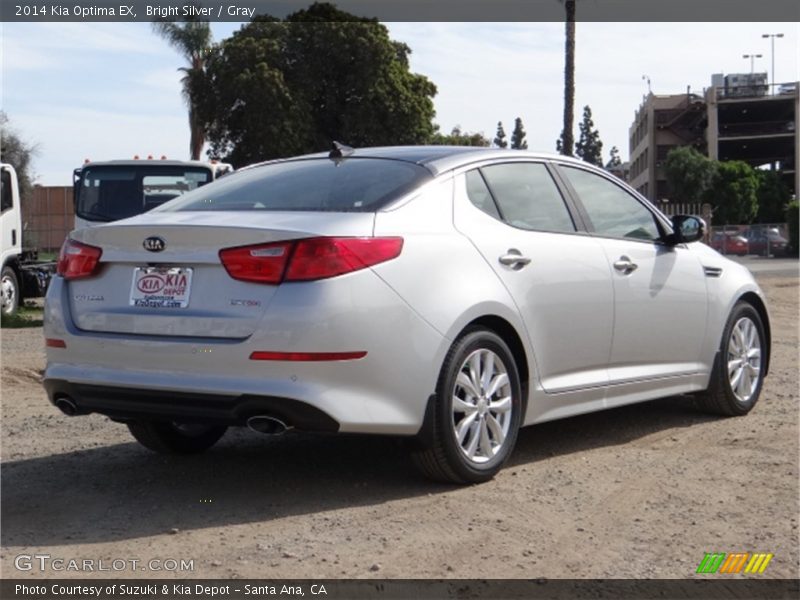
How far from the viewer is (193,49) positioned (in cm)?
5219

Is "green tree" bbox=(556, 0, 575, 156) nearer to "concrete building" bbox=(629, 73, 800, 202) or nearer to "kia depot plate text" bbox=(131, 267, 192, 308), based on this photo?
"kia depot plate text" bbox=(131, 267, 192, 308)

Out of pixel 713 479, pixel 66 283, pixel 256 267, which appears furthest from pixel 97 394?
pixel 713 479

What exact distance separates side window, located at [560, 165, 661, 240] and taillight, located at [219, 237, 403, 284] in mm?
2110

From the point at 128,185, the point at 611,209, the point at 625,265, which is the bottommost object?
the point at 625,265

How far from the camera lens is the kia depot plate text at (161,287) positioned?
5.24 m

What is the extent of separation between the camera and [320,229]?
516 cm

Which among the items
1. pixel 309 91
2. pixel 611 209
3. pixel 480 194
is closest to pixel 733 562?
pixel 480 194

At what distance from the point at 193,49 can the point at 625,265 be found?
47789mm

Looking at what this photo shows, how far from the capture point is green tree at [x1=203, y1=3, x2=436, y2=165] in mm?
49344

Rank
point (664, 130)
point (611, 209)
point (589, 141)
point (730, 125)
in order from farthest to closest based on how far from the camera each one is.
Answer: point (589, 141), point (664, 130), point (730, 125), point (611, 209)

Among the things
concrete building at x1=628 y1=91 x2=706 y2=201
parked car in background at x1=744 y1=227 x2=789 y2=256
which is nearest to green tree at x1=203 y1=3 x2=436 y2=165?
parked car in background at x1=744 y1=227 x2=789 y2=256

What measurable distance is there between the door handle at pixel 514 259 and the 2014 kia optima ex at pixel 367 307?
0.02 metres

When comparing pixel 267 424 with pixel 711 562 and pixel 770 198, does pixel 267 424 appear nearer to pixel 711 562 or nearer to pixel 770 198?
pixel 711 562

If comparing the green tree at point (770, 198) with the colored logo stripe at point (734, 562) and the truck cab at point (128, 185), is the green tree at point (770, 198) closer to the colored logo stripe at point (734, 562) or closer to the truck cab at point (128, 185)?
the truck cab at point (128, 185)
